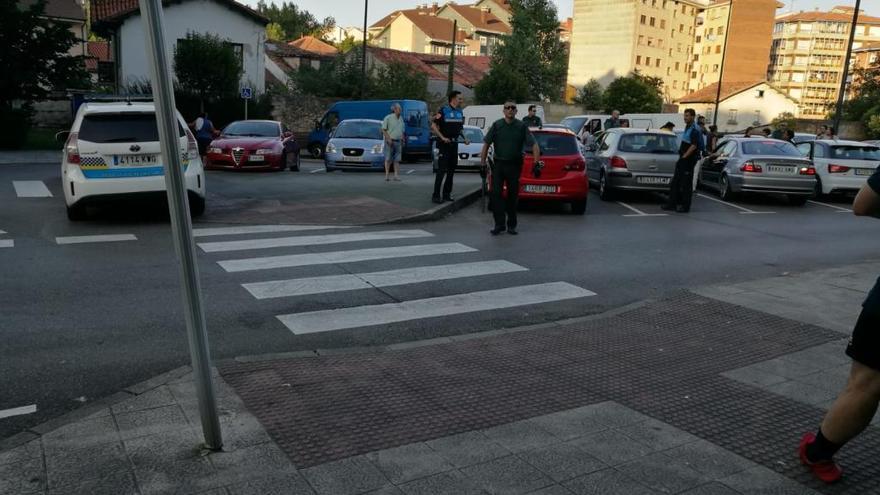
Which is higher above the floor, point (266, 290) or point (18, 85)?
point (18, 85)

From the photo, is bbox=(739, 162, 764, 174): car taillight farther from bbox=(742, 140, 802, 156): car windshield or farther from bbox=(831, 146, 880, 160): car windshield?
bbox=(831, 146, 880, 160): car windshield

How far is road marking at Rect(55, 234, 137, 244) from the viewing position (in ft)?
30.7

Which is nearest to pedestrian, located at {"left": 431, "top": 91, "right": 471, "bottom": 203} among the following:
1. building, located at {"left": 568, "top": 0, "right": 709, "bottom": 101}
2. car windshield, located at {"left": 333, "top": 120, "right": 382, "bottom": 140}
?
car windshield, located at {"left": 333, "top": 120, "right": 382, "bottom": 140}

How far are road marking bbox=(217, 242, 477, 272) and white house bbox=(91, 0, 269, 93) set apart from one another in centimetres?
3025

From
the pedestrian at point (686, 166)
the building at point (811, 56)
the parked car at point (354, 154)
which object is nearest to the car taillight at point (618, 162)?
the pedestrian at point (686, 166)

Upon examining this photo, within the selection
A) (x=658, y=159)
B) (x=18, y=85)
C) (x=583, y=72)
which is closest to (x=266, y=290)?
(x=658, y=159)

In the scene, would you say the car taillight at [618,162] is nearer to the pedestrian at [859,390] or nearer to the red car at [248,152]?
the red car at [248,152]

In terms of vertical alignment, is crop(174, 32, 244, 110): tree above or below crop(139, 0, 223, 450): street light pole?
above

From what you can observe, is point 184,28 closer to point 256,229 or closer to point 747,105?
point 256,229

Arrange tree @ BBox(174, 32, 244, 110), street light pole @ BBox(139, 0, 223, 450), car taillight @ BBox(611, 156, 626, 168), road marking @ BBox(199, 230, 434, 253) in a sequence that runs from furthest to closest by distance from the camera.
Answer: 1. tree @ BBox(174, 32, 244, 110)
2. car taillight @ BBox(611, 156, 626, 168)
3. road marking @ BBox(199, 230, 434, 253)
4. street light pole @ BBox(139, 0, 223, 450)

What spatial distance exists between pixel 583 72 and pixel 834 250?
285 ft

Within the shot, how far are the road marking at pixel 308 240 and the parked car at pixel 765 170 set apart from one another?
932 centimetres

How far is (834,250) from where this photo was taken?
36.9 feet

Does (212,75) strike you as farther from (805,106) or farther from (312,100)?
(805,106)
